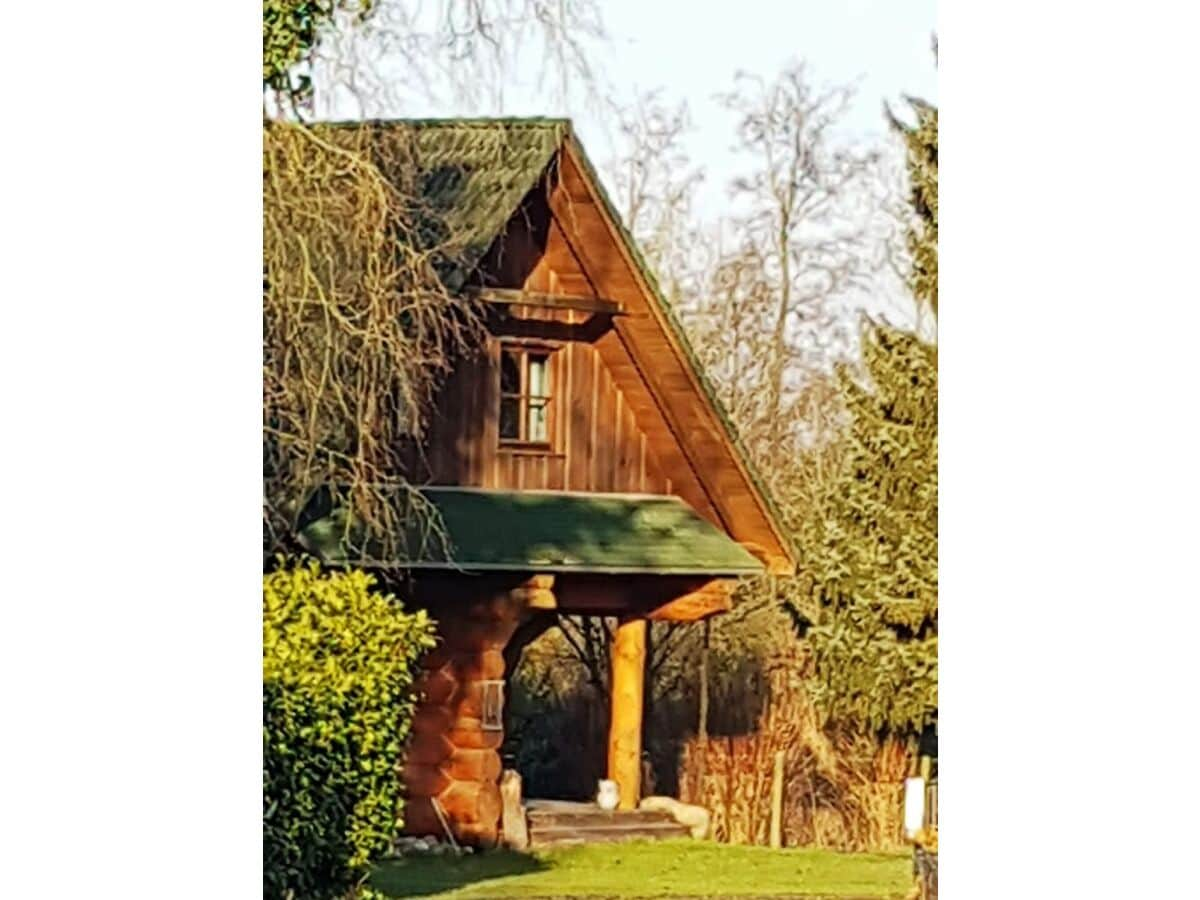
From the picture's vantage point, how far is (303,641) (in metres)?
9.89

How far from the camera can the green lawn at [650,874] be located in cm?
1023

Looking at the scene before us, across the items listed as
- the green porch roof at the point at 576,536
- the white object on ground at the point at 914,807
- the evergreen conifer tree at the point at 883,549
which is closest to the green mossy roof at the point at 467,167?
the green porch roof at the point at 576,536

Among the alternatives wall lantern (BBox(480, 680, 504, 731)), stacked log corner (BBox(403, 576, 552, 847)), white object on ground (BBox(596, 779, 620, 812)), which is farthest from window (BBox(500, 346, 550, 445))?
white object on ground (BBox(596, 779, 620, 812))

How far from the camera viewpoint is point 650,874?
1036cm

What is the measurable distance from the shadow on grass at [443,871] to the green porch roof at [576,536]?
119 cm

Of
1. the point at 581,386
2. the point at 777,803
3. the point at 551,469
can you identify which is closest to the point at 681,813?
the point at 777,803

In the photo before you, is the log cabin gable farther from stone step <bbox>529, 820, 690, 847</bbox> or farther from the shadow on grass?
the shadow on grass

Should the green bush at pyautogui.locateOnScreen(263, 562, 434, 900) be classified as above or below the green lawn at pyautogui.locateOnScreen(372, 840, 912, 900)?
above

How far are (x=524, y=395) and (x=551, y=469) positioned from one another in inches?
13.5

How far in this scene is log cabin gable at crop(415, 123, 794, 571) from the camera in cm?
1047

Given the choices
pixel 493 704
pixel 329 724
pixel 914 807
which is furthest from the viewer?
pixel 493 704

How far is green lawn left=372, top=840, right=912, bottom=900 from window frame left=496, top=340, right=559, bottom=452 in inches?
66.9

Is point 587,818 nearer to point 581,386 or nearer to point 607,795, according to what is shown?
point 607,795
